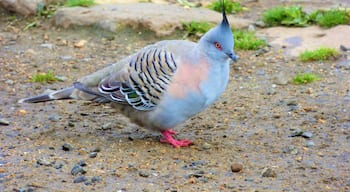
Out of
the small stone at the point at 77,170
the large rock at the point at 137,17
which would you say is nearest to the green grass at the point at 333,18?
the large rock at the point at 137,17

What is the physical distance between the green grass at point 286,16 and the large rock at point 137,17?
25cm

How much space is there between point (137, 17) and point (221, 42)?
10.5ft

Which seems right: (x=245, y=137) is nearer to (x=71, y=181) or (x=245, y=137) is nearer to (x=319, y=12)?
(x=71, y=181)

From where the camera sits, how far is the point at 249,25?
7.98 m

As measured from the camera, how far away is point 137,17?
7.85m

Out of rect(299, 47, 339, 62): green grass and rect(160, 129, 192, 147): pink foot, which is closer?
rect(160, 129, 192, 147): pink foot

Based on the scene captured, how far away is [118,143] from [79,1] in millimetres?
3564

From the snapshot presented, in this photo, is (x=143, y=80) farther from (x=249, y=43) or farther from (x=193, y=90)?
(x=249, y=43)

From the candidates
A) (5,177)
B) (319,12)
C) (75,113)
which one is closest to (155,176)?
(5,177)

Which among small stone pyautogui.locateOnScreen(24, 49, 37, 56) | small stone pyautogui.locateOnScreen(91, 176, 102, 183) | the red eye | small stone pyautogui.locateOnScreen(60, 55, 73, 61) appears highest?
the red eye

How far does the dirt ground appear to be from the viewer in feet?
14.7

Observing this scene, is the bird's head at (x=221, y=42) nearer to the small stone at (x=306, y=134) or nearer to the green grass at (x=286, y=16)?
the small stone at (x=306, y=134)

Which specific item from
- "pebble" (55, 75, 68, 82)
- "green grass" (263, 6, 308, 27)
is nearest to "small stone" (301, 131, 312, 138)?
"pebble" (55, 75, 68, 82)

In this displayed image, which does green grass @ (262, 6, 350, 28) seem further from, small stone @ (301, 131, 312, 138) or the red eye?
the red eye
